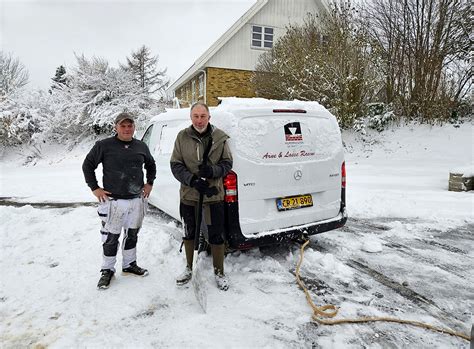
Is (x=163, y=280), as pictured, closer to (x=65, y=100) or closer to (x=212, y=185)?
(x=212, y=185)

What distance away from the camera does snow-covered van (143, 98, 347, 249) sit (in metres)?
3.43

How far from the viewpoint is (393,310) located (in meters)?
2.95

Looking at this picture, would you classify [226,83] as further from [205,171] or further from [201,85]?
[205,171]

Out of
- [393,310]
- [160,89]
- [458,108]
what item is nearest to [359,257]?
[393,310]

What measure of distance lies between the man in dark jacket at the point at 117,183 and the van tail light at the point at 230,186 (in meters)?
0.93

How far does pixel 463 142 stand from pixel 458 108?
81.9 inches

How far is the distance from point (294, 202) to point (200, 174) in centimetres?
130

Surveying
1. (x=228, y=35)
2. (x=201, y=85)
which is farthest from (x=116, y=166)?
(x=201, y=85)

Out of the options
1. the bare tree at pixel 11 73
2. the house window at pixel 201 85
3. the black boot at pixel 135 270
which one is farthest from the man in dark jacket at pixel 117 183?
the bare tree at pixel 11 73

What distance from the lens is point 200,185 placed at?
119 inches

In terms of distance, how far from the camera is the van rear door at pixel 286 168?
3.46 m

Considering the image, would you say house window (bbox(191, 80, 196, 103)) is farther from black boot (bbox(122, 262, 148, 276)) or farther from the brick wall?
black boot (bbox(122, 262, 148, 276))

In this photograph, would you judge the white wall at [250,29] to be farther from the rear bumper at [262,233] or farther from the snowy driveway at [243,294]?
the rear bumper at [262,233]

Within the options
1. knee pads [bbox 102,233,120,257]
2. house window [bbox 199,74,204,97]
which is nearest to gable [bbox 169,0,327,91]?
house window [bbox 199,74,204,97]
